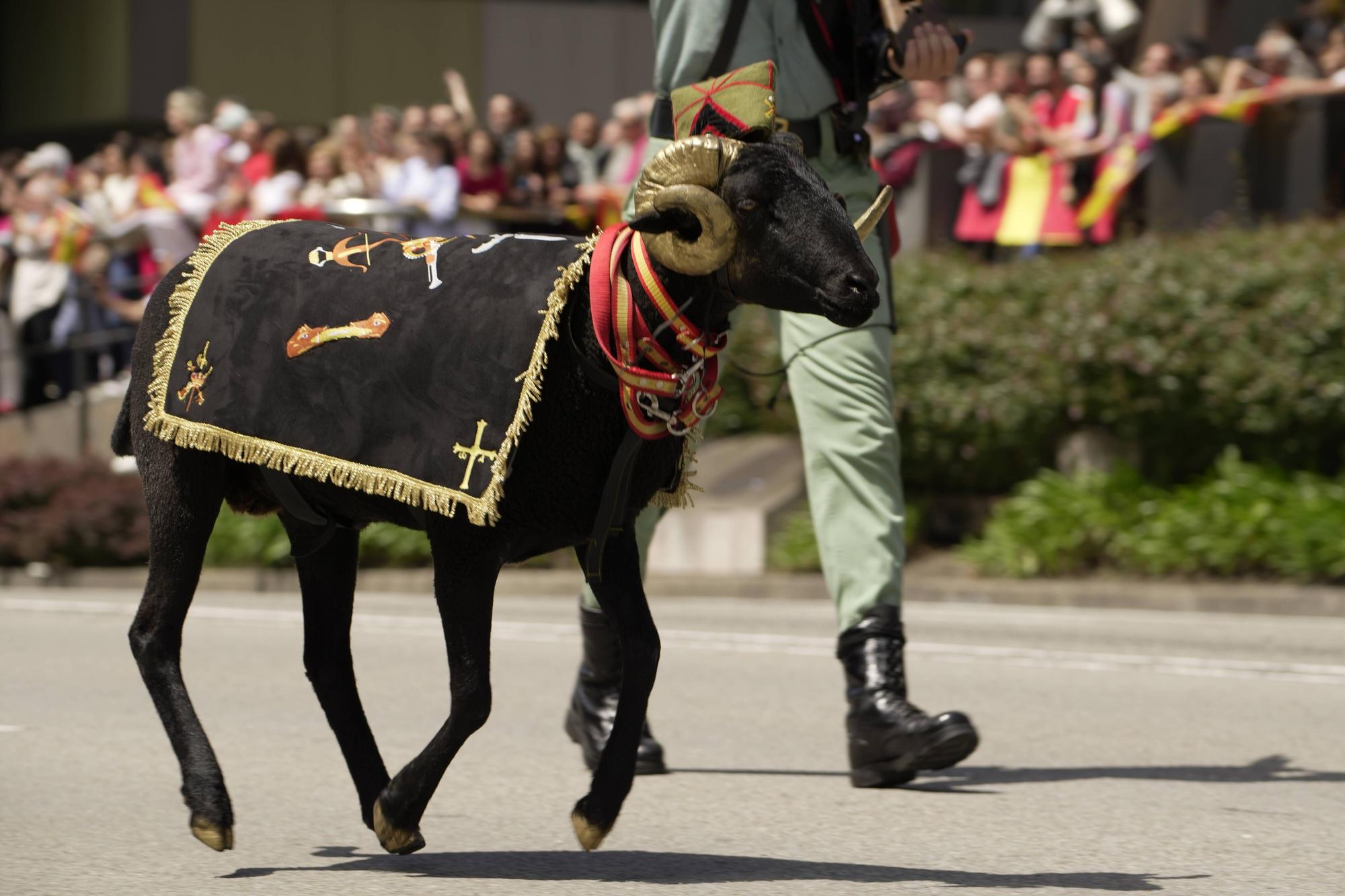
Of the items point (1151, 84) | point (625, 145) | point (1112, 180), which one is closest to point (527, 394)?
point (1112, 180)

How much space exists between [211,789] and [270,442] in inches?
31.0

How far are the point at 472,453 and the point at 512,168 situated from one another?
1341cm

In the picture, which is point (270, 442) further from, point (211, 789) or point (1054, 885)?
point (1054, 885)

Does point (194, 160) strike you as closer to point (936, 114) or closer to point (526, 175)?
point (526, 175)

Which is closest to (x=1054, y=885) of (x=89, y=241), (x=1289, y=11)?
(x=89, y=241)

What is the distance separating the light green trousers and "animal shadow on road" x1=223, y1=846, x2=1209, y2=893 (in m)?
1.20

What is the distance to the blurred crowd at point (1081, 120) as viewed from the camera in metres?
15.9

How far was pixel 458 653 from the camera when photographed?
468 centimetres

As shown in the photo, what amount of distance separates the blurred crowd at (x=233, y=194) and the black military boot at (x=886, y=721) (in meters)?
10.8

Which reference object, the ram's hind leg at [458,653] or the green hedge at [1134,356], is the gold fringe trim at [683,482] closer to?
the ram's hind leg at [458,653]

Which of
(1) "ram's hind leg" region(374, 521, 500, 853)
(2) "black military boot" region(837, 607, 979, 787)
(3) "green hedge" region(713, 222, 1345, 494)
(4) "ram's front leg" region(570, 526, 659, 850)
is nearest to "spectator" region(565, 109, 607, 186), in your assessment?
(3) "green hedge" region(713, 222, 1345, 494)

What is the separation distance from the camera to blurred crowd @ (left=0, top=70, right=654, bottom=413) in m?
17.4

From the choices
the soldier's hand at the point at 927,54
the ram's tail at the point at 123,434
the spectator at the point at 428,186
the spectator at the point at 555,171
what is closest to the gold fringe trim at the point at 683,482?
the ram's tail at the point at 123,434

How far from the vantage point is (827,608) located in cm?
1295
